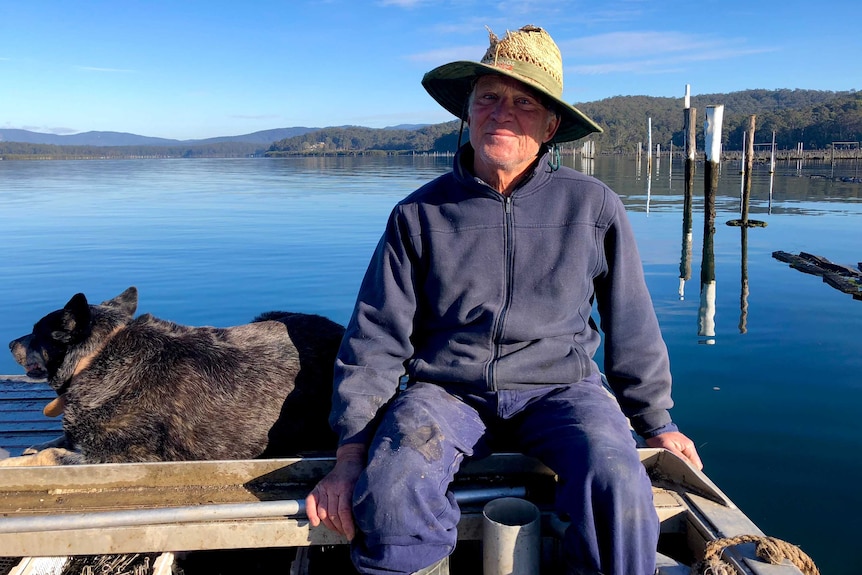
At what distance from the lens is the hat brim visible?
130 inches

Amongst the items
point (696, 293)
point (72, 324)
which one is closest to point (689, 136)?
point (696, 293)

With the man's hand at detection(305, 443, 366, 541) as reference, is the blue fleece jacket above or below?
above

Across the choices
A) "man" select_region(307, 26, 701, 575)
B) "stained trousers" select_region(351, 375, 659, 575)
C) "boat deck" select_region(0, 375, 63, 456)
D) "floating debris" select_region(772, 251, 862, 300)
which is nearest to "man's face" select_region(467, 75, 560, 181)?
"man" select_region(307, 26, 701, 575)

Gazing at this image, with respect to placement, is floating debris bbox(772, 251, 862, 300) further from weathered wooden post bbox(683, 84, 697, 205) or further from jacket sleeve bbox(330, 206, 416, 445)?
jacket sleeve bbox(330, 206, 416, 445)

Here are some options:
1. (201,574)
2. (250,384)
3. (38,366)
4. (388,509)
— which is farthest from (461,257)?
(38,366)

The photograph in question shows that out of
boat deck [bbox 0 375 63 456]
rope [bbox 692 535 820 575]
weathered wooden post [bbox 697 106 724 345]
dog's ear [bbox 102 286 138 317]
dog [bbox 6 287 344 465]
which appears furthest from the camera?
weathered wooden post [bbox 697 106 724 345]

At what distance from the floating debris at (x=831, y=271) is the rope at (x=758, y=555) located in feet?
42.4

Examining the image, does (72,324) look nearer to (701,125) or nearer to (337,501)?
(337,501)

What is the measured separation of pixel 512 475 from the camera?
329 cm

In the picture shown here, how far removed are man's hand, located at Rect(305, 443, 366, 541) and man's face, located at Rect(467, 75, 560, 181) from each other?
5.66 feet

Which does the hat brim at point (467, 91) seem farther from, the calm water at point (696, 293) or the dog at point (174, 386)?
the calm water at point (696, 293)

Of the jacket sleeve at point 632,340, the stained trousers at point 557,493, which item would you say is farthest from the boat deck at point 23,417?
the jacket sleeve at point 632,340

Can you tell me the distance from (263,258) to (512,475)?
16.8 metres

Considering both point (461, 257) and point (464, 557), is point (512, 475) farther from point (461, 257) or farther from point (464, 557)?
point (461, 257)
